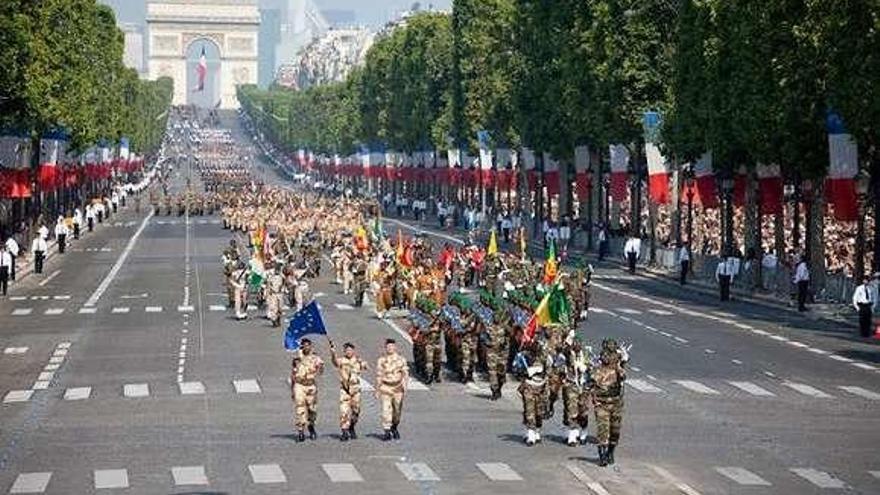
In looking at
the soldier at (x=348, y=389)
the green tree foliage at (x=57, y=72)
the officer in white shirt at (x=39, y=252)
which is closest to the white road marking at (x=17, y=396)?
the soldier at (x=348, y=389)

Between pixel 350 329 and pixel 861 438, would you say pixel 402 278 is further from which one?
pixel 861 438

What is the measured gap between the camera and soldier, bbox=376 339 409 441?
40375mm

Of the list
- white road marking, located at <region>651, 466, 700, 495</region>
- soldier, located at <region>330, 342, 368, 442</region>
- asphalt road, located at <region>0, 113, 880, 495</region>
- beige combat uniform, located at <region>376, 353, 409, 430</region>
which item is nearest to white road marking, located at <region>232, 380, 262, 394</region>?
asphalt road, located at <region>0, 113, 880, 495</region>

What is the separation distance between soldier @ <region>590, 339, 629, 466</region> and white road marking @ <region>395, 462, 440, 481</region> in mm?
2372

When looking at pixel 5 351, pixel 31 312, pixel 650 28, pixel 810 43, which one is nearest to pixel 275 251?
pixel 31 312

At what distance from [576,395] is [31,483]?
8.27 metres

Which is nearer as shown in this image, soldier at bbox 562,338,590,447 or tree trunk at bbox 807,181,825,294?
soldier at bbox 562,338,590,447

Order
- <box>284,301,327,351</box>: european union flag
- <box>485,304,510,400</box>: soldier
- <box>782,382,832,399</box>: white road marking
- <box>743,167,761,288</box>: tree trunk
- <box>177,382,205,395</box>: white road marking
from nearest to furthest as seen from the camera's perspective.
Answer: <box>284,301,327,351</box>: european union flag
<box>485,304,510,400</box>: soldier
<box>782,382,832,399</box>: white road marking
<box>177,382,205,395</box>: white road marking
<box>743,167,761,288</box>: tree trunk

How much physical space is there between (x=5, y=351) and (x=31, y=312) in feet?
49.7

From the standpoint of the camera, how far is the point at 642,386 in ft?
164

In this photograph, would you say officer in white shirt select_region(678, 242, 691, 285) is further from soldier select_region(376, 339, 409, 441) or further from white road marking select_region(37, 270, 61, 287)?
soldier select_region(376, 339, 409, 441)

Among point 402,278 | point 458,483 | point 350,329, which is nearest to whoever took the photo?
point 458,483

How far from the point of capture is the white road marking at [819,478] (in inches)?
1387

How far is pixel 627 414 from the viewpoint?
44.5 m
